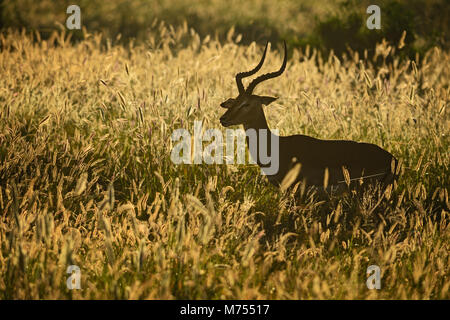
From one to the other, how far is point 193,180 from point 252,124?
2.52 ft

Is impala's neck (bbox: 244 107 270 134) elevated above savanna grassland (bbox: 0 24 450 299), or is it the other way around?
impala's neck (bbox: 244 107 270 134)

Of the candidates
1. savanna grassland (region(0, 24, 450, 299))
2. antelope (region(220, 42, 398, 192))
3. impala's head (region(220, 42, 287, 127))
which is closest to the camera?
savanna grassland (region(0, 24, 450, 299))

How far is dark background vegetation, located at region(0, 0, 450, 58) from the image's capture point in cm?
1024

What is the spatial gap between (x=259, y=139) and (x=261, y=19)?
13.9 m

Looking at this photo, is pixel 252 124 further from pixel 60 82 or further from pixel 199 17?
pixel 199 17

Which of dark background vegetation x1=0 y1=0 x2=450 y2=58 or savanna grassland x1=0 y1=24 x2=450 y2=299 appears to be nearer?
savanna grassland x1=0 y1=24 x2=450 y2=299

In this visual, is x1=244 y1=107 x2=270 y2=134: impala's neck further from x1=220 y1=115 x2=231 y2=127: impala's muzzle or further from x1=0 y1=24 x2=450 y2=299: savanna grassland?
x1=0 y1=24 x2=450 y2=299: savanna grassland

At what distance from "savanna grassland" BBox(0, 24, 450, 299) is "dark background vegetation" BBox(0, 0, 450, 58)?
2425 millimetres

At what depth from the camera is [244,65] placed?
8.20m

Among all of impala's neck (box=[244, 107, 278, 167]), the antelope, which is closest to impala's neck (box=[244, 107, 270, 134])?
impala's neck (box=[244, 107, 278, 167])

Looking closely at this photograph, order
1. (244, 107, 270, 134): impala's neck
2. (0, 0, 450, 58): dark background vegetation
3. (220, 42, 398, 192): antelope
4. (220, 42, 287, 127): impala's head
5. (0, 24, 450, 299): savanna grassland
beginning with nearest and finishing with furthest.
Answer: (0, 24, 450, 299): savanna grassland < (220, 42, 398, 192): antelope < (220, 42, 287, 127): impala's head < (244, 107, 270, 134): impala's neck < (0, 0, 450, 58): dark background vegetation
